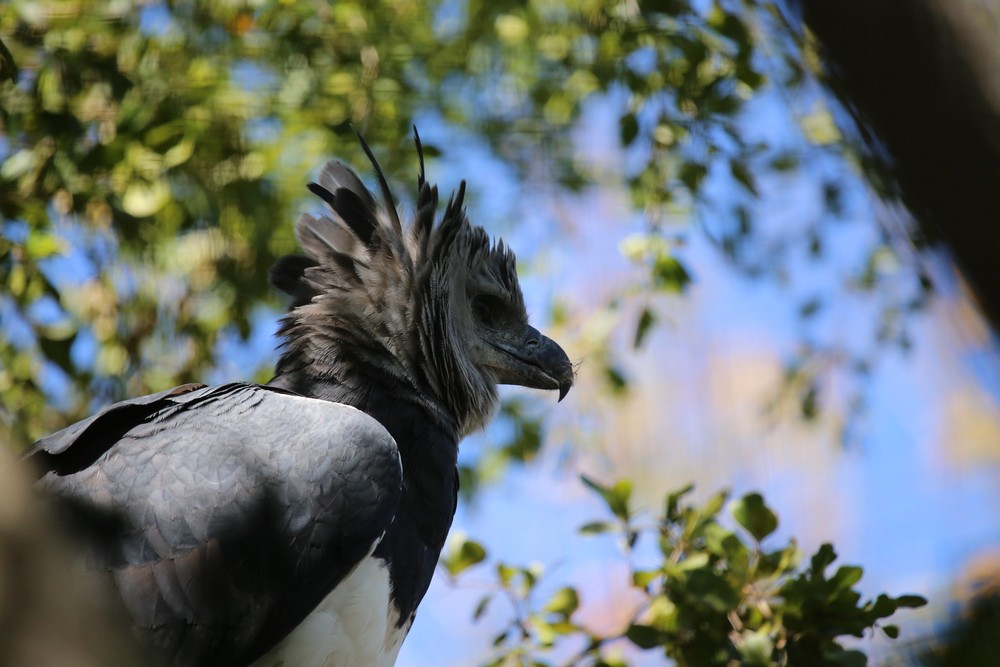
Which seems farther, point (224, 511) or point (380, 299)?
point (380, 299)

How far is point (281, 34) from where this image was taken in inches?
206

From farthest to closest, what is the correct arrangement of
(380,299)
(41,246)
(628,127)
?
(628,127) < (41,246) < (380,299)

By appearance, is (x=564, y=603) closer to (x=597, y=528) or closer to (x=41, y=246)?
(x=597, y=528)

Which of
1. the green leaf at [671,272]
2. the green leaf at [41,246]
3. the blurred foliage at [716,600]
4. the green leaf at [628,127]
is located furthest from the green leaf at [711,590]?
the green leaf at [41,246]

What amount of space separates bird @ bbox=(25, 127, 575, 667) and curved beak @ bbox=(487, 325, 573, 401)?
316 mm

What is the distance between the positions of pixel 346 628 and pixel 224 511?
49 cm

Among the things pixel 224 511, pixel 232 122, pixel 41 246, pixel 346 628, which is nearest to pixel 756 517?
pixel 346 628

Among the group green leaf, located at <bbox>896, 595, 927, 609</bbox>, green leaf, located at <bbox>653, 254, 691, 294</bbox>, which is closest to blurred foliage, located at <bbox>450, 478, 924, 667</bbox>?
green leaf, located at <bbox>896, 595, 927, 609</bbox>

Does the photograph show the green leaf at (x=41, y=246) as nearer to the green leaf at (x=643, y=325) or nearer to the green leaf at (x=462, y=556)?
the green leaf at (x=462, y=556)

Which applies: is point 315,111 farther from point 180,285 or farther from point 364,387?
point 364,387

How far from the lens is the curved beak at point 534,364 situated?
161 inches

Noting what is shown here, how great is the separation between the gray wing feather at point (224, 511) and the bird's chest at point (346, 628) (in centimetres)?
6

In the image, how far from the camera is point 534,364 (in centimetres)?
412

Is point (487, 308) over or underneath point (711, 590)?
underneath
